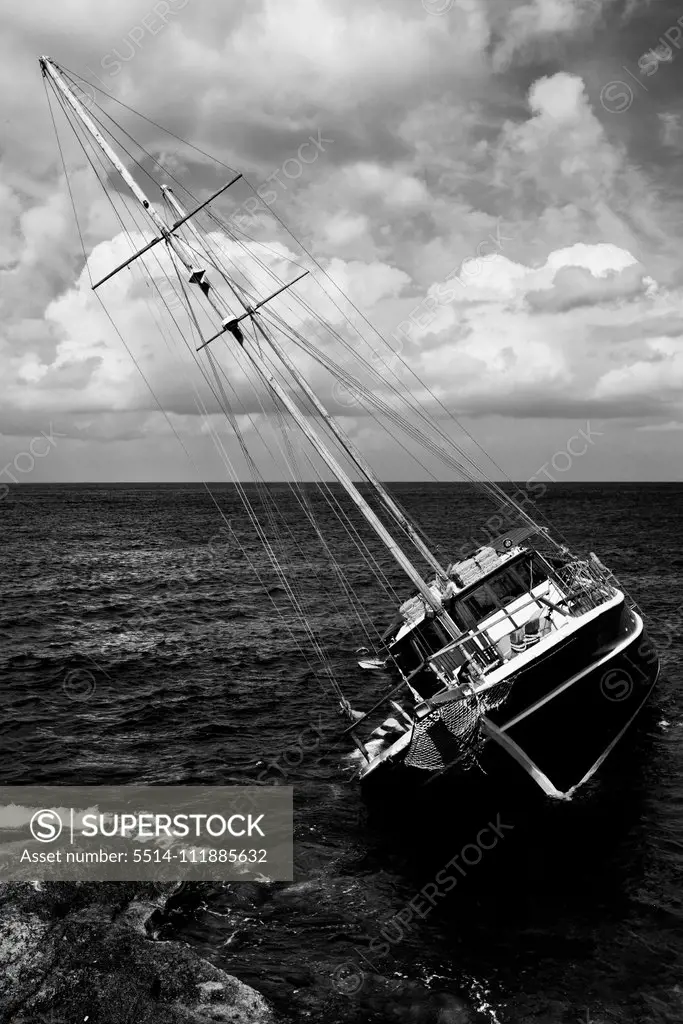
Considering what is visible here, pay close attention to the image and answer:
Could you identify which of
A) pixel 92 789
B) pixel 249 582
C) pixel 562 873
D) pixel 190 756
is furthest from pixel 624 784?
pixel 249 582

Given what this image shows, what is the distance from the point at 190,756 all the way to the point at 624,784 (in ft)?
43.6

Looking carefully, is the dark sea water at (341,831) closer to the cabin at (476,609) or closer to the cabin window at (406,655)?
the cabin at (476,609)

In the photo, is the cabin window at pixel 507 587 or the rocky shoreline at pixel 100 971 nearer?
the rocky shoreline at pixel 100 971

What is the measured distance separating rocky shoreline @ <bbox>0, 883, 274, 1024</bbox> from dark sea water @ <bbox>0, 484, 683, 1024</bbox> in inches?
26.2

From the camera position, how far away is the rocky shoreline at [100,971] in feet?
36.5

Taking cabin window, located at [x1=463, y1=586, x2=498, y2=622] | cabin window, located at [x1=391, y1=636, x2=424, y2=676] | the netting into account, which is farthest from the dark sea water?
cabin window, located at [x1=463, y1=586, x2=498, y2=622]

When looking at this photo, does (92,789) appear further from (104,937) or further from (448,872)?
(448,872)

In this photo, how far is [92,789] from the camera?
786 inches

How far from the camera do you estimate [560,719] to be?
56.0 ft

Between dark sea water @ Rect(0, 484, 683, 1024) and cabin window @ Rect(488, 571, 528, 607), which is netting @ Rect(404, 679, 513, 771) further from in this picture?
cabin window @ Rect(488, 571, 528, 607)

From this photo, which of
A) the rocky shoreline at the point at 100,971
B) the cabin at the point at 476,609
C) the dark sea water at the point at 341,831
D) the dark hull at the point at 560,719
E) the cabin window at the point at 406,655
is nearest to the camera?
the rocky shoreline at the point at 100,971

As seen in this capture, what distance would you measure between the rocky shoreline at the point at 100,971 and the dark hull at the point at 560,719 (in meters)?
7.18

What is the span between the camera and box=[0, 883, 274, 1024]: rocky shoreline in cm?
1112

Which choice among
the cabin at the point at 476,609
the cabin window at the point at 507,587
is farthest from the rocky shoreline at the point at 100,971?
the cabin window at the point at 507,587
